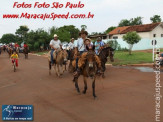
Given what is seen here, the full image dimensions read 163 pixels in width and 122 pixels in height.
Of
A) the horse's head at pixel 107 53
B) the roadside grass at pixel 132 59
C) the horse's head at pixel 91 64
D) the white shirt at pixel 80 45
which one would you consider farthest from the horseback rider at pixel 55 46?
the roadside grass at pixel 132 59

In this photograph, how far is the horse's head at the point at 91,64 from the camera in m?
6.36

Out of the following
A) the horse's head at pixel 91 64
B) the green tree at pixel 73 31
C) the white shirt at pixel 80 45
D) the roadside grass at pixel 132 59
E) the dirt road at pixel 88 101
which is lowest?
the dirt road at pixel 88 101

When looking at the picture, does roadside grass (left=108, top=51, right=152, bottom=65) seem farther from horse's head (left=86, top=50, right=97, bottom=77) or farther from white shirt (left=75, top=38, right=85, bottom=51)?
horse's head (left=86, top=50, right=97, bottom=77)

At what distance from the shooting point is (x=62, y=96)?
734 cm

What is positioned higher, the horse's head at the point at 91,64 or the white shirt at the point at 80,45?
the white shirt at the point at 80,45

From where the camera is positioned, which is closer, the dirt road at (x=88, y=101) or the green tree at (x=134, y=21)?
the dirt road at (x=88, y=101)

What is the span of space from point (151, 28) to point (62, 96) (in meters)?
35.6

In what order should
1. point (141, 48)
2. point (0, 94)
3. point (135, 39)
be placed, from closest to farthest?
point (0, 94) < point (135, 39) < point (141, 48)

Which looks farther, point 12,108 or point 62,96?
point 62,96

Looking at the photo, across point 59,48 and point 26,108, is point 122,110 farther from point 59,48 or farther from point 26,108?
point 59,48

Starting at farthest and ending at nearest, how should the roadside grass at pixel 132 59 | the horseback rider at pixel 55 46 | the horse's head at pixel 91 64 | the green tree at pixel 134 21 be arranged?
1. the green tree at pixel 134 21
2. the roadside grass at pixel 132 59
3. the horseback rider at pixel 55 46
4. the horse's head at pixel 91 64

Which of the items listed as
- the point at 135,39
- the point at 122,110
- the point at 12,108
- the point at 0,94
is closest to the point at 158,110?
the point at 122,110

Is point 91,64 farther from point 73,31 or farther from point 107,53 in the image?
point 73,31

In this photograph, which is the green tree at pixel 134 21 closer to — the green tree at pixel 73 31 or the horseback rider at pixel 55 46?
the green tree at pixel 73 31
